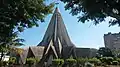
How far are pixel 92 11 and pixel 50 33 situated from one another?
45.6 m

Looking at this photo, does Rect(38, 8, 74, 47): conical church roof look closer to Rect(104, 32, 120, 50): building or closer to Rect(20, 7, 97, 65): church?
Rect(20, 7, 97, 65): church

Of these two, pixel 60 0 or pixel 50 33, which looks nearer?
pixel 60 0

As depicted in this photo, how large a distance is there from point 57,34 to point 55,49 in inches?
244

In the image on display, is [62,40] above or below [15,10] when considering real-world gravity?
below

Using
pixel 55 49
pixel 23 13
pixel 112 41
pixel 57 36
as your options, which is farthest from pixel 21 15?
pixel 112 41

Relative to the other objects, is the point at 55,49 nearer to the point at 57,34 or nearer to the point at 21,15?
the point at 57,34

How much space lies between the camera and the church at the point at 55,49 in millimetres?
46247

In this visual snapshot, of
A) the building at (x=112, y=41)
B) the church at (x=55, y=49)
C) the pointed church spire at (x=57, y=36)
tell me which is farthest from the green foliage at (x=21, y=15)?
the building at (x=112, y=41)

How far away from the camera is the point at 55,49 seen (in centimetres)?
4825

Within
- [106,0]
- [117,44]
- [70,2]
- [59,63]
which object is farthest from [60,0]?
[117,44]

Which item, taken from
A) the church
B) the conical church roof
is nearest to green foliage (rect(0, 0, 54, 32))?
the church

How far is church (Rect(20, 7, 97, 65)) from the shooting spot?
152ft

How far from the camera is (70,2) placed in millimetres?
10180

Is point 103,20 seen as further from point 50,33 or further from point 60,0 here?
point 50,33
